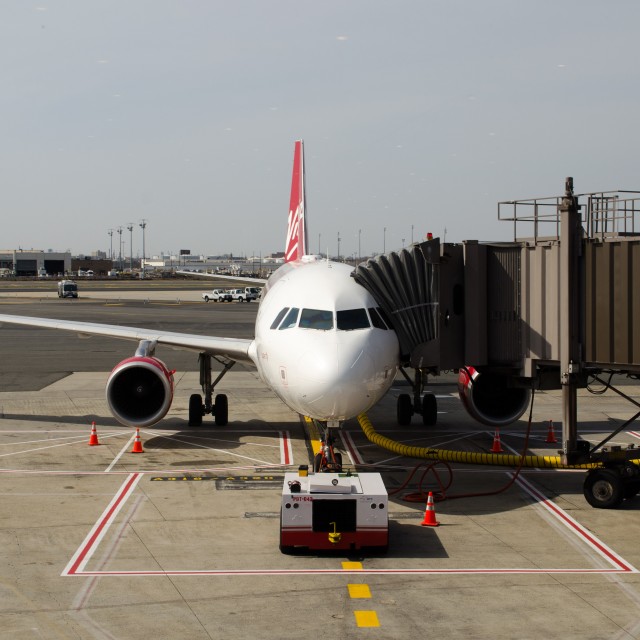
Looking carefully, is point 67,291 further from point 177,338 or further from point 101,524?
point 101,524

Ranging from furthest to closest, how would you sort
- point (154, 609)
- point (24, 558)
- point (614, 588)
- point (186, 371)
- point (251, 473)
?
point (186, 371), point (251, 473), point (24, 558), point (614, 588), point (154, 609)

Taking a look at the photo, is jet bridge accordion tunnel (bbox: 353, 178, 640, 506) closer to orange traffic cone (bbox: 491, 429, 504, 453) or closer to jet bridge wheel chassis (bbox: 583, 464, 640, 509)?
jet bridge wheel chassis (bbox: 583, 464, 640, 509)

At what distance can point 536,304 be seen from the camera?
18.1 meters

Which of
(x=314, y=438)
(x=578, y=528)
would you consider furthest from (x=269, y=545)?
(x=314, y=438)

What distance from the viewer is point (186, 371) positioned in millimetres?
39656

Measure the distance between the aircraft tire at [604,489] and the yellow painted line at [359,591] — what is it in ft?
21.3

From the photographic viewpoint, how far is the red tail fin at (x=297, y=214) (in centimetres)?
3200

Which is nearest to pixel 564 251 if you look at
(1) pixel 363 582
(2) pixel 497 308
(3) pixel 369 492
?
(2) pixel 497 308

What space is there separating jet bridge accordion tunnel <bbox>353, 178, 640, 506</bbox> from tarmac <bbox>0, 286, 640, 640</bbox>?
2.40 meters

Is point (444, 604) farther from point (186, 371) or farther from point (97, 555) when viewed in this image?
point (186, 371)

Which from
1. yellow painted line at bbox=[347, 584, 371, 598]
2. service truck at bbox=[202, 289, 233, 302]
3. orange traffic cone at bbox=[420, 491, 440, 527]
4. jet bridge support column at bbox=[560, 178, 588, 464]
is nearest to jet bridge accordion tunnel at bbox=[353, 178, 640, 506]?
jet bridge support column at bbox=[560, 178, 588, 464]

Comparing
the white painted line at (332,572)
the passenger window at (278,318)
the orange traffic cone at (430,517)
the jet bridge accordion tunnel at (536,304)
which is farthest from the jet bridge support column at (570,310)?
the passenger window at (278,318)

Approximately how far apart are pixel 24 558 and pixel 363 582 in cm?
517

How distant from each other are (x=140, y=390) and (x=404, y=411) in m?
7.80
